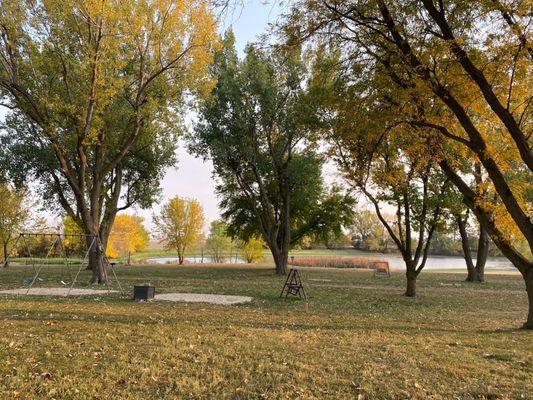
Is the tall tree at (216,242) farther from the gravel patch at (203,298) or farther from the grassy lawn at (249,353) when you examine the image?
the grassy lawn at (249,353)

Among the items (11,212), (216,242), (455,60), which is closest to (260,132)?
(455,60)

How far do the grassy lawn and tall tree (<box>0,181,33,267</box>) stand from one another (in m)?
24.0

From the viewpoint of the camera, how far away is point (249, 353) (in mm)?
6125

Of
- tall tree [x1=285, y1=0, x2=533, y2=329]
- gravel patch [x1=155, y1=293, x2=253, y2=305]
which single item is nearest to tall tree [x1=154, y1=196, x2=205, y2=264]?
gravel patch [x1=155, y1=293, x2=253, y2=305]

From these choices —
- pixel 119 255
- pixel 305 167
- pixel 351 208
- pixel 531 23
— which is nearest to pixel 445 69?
pixel 531 23

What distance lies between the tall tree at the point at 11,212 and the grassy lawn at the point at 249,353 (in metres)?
24.0

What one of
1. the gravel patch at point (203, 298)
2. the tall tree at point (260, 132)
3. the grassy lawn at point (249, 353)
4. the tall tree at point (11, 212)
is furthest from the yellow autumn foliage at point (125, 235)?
the grassy lawn at point (249, 353)

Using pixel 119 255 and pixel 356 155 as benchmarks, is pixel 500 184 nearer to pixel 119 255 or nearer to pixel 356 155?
pixel 356 155

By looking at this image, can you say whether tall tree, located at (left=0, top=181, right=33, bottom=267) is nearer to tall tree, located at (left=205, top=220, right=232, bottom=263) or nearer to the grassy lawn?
tall tree, located at (left=205, top=220, right=232, bottom=263)

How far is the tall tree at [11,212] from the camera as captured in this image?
→ 31609 mm

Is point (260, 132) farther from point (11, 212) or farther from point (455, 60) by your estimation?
point (11, 212)

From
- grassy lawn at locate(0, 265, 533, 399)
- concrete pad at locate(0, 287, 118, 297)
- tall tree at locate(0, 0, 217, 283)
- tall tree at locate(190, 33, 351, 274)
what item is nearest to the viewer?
grassy lawn at locate(0, 265, 533, 399)

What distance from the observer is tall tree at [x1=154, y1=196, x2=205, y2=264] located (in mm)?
46469

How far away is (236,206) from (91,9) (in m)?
18.7
